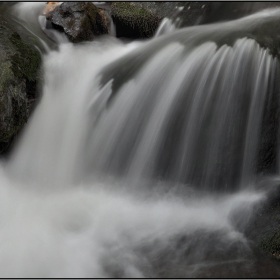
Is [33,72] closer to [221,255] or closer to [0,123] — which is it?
[0,123]

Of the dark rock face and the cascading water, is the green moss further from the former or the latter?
the dark rock face

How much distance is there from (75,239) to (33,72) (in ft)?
9.61

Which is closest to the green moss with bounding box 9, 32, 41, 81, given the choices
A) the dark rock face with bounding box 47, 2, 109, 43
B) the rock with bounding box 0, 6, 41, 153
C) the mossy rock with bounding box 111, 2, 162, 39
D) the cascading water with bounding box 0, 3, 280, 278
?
the rock with bounding box 0, 6, 41, 153

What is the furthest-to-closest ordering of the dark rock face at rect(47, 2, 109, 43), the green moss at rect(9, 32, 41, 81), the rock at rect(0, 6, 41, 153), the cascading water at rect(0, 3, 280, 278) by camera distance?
the dark rock face at rect(47, 2, 109, 43), the green moss at rect(9, 32, 41, 81), the rock at rect(0, 6, 41, 153), the cascading water at rect(0, 3, 280, 278)

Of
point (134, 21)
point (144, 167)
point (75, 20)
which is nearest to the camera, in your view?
point (144, 167)

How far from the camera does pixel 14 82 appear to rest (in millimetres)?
4645

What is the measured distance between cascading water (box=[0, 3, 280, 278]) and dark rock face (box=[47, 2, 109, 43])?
3.64 ft

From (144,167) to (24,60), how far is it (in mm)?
2542

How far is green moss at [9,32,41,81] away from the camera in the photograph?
4.83 meters

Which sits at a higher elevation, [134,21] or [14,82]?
[134,21]

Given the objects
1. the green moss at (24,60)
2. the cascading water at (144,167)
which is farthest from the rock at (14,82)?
the cascading water at (144,167)

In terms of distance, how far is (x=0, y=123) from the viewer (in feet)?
14.5

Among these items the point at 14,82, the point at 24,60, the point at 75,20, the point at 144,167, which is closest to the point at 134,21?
the point at 75,20

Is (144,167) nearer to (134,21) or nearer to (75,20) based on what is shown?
(75,20)
